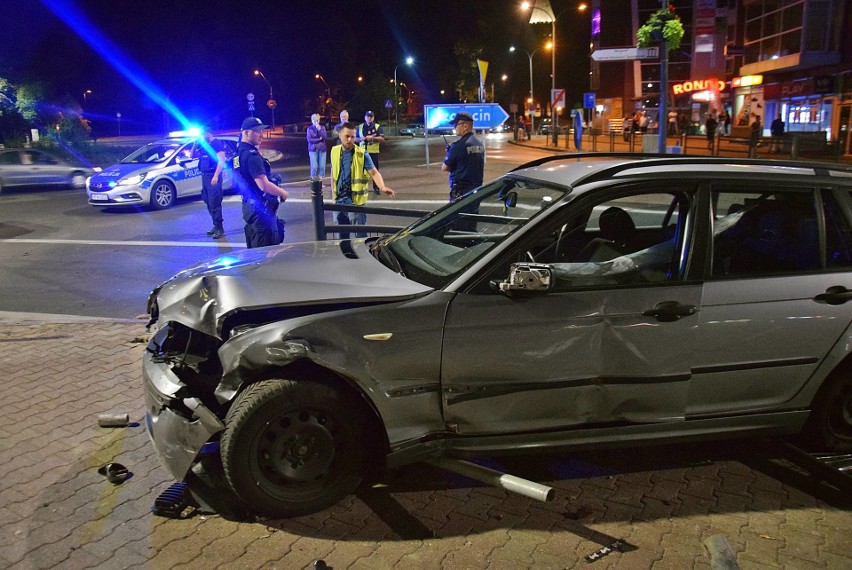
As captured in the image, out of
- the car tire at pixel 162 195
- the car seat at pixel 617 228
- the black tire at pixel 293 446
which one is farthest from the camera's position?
the car tire at pixel 162 195

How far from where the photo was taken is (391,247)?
4.31 meters

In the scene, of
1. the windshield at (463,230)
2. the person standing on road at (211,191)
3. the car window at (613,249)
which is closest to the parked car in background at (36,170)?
the person standing on road at (211,191)

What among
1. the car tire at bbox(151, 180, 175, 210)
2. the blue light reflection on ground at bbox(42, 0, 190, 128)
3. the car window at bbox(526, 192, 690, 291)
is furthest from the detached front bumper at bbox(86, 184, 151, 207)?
the blue light reflection on ground at bbox(42, 0, 190, 128)

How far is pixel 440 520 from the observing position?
136 inches

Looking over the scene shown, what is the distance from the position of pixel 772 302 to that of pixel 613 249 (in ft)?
2.96

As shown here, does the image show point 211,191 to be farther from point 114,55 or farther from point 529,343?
point 114,55

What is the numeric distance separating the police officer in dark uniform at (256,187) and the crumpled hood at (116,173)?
903 centimetres

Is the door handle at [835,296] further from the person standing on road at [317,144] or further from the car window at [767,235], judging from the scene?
the person standing on road at [317,144]

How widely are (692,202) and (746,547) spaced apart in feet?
5.78

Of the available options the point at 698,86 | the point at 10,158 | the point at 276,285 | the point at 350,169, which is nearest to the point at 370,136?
the point at 350,169

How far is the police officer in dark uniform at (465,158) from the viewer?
9.19m

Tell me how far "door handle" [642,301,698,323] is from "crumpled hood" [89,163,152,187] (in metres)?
14.0

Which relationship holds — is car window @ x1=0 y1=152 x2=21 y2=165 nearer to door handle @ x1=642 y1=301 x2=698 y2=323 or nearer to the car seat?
the car seat

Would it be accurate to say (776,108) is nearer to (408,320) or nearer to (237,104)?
(408,320)
